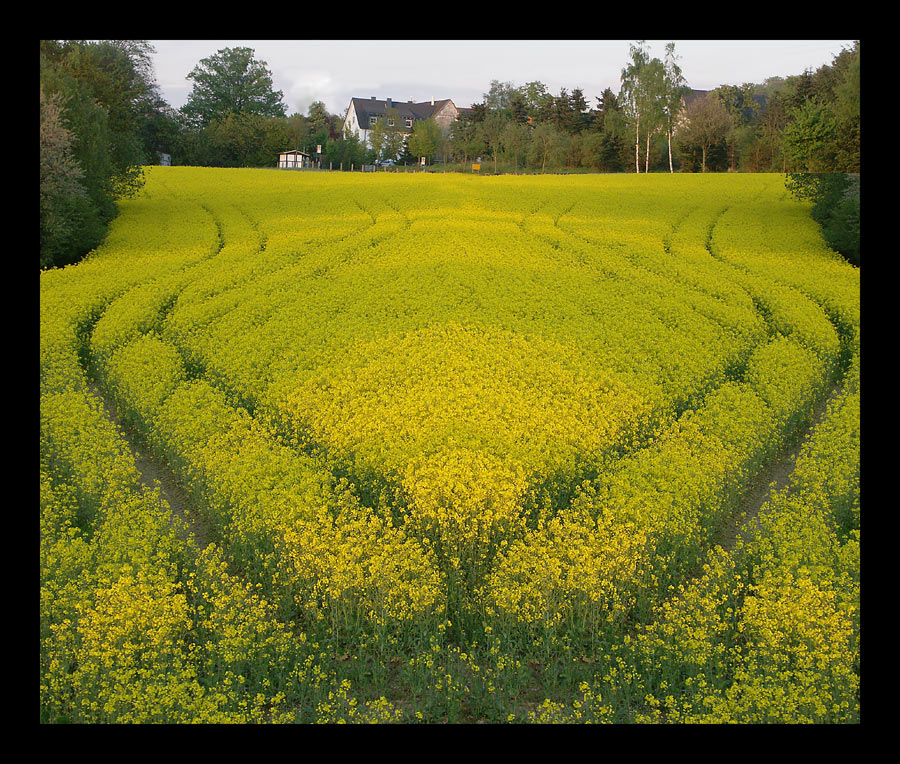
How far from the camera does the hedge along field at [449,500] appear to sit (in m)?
6.40

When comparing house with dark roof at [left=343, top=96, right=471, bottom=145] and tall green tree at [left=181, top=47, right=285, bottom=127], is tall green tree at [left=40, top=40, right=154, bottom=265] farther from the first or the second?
house with dark roof at [left=343, top=96, right=471, bottom=145]

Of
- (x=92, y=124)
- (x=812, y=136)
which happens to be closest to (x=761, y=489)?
(x=812, y=136)

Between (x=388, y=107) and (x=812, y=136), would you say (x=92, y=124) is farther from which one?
(x=388, y=107)

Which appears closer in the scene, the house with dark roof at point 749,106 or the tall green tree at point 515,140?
the house with dark roof at point 749,106

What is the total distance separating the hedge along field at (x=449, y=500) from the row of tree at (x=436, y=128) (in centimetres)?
529

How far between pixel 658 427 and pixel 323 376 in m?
5.18

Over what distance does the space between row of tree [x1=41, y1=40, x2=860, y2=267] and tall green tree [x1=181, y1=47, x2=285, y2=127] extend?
0.07m

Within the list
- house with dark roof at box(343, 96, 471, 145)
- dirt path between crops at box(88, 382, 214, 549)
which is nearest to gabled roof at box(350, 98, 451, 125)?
house with dark roof at box(343, 96, 471, 145)

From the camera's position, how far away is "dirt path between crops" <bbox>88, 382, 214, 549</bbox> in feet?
29.2

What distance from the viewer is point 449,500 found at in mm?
8234

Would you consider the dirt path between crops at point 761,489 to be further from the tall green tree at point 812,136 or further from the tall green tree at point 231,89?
the tall green tree at point 231,89

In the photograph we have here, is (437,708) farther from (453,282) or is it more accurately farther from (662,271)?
(662,271)

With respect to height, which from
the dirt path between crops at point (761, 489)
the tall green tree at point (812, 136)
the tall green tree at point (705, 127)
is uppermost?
the tall green tree at point (705, 127)

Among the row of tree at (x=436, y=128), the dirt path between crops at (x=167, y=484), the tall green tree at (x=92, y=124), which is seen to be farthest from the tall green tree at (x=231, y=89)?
the dirt path between crops at (x=167, y=484)
